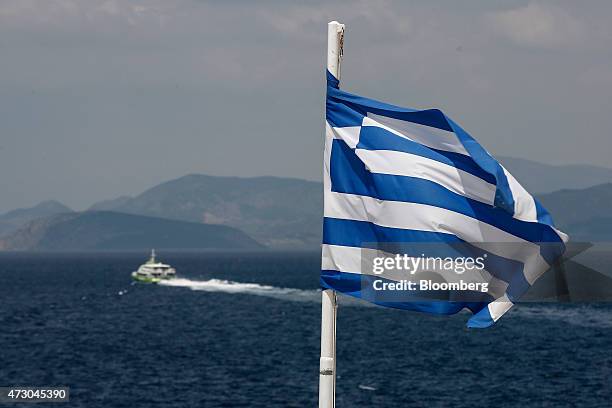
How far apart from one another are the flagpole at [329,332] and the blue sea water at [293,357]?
57.3 m

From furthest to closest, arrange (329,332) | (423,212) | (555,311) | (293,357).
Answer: (555,311) < (293,357) < (423,212) < (329,332)

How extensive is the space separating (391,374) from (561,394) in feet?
48.4

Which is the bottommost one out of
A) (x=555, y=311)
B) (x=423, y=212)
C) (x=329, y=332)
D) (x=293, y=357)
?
(x=329, y=332)

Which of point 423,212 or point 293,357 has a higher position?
point 293,357

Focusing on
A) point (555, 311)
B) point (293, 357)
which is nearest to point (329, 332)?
point (293, 357)

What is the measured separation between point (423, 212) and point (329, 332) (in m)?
2.47

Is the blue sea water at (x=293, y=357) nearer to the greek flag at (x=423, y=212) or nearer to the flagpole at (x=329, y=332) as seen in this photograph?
the greek flag at (x=423, y=212)

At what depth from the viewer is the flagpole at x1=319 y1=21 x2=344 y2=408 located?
15922mm

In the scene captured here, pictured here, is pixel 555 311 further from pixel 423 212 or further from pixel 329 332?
pixel 329 332

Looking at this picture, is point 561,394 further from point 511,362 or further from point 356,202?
point 356,202

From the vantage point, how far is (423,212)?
55.7 ft

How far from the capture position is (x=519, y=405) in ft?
248

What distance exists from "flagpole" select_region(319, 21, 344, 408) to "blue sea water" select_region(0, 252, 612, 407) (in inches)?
2256

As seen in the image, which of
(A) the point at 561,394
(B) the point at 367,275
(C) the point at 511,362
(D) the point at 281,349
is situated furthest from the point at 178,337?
(B) the point at 367,275
